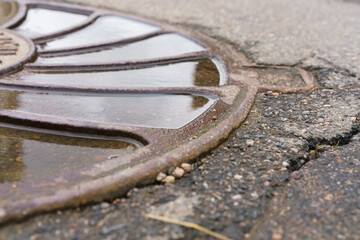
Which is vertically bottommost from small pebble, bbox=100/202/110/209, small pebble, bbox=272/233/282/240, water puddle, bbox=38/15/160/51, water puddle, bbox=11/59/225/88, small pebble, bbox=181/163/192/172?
small pebble, bbox=100/202/110/209

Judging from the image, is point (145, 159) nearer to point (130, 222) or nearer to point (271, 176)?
point (130, 222)

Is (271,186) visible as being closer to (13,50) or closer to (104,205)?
(104,205)

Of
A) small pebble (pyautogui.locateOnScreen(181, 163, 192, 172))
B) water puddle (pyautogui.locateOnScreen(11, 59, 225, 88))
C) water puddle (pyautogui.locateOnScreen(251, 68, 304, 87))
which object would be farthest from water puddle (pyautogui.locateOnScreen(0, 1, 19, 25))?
small pebble (pyautogui.locateOnScreen(181, 163, 192, 172))

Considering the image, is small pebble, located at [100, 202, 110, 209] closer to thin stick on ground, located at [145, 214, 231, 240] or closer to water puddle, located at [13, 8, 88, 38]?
thin stick on ground, located at [145, 214, 231, 240]

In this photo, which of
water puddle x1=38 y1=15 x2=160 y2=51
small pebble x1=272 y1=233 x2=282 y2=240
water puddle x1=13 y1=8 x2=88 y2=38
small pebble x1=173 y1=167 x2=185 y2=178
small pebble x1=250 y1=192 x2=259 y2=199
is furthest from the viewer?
water puddle x1=13 y1=8 x2=88 y2=38

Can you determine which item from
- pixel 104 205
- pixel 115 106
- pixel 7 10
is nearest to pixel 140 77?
pixel 115 106

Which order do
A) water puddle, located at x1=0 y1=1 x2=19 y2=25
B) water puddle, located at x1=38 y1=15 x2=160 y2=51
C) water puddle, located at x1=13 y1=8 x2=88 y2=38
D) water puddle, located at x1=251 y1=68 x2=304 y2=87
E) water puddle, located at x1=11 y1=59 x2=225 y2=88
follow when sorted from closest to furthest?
water puddle, located at x1=11 y1=59 x2=225 y2=88 → water puddle, located at x1=251 y1=68 x2=304 y2=87 → water puddle, located at x1=38 y1=15 x2=160 y2=51 → water puddle, located at x1=13 y1=8 x2=88 y2=38 → water puddle, located at x1=0 y1=1 x2=19 y2=25
